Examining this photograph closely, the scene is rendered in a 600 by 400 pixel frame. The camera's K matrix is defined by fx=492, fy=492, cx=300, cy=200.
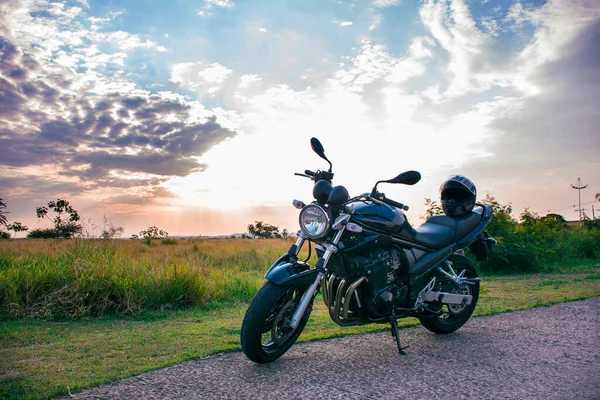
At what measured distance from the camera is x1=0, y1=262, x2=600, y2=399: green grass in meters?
4.01

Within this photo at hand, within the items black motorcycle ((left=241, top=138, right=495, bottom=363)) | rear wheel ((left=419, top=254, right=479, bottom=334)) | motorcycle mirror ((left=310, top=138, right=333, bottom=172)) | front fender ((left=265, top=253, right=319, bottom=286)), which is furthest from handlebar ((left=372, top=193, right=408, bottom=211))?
rear wheel ((left=419, top=254, right=479, bottom=334))

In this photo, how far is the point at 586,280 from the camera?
34.5 feet

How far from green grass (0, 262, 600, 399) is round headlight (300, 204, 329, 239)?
147cm

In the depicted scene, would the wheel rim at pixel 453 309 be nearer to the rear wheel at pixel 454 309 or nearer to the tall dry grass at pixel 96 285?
the rear wheel at pixel 454 309

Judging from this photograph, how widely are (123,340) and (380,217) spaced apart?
317 cm

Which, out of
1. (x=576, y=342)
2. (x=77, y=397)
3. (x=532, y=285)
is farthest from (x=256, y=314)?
(x=532, y=285)

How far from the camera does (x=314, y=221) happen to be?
162 inches

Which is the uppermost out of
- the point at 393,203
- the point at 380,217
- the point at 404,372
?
the point at 393,203

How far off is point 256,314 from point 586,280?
9.26 m

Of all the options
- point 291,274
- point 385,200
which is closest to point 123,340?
point 291,274

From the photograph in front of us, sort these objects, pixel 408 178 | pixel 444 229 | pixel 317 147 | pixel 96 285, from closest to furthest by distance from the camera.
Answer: pixel 408 178
pixel 317 147
pixel 444 229
pixel 96 285

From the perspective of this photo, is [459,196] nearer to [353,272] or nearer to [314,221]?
[353,272]

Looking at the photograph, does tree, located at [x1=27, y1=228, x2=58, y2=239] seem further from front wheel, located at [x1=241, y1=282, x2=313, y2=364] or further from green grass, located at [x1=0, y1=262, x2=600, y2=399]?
front wheel, located at [x1=241, y1=282, x2=313, y2=364]

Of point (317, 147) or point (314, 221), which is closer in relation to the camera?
point (314, 221)
